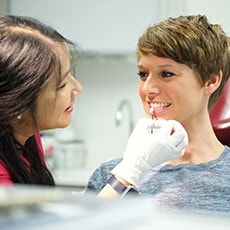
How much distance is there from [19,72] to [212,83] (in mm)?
786

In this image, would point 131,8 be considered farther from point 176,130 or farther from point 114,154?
point 176,130

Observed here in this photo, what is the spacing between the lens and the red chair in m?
2.00

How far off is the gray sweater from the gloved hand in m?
0.17

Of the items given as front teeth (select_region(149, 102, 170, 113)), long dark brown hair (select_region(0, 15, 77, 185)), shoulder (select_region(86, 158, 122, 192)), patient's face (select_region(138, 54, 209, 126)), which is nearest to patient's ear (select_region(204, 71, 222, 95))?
patient's face (select_region(138, 54, 209, 126))

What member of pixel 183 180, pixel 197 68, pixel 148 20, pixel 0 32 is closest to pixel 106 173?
pixel 183 180

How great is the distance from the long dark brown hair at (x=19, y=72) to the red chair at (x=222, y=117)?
2.88 feet

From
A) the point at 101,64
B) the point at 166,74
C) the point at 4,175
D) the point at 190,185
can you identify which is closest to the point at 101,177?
the point at 190,185

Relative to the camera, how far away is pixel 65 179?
320cm

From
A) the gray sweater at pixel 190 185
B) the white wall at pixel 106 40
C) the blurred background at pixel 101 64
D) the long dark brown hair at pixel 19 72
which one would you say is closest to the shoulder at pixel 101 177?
the gray sweater at pixel 190 185

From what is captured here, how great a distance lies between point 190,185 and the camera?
1644 millimetres

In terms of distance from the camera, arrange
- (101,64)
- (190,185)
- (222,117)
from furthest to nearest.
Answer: (101,64), (222,117), (190,185)

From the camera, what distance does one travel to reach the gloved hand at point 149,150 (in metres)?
1.44

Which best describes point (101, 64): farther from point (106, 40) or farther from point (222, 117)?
point (222, 117)

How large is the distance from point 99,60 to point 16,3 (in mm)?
820
